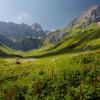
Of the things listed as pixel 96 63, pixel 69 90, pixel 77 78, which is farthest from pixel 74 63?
pixel 69 90

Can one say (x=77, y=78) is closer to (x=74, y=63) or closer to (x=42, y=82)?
(x=42, y=82)

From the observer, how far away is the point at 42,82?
45.2 metres

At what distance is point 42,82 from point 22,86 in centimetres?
352

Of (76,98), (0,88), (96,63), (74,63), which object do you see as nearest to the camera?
(76,98)

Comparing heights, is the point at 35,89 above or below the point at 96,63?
below

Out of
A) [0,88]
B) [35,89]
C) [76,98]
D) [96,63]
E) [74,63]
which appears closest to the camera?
[76,98]

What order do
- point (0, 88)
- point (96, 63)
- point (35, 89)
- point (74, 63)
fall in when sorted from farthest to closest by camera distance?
point (74, 63), point (96, 63), point (0, 88), point (35, 89)

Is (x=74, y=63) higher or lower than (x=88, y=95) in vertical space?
higher

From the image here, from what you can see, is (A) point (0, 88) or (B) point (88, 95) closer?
(B) point (88, 95)

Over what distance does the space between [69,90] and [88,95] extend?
3.48 m

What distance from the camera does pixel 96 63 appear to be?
5131 centimetres

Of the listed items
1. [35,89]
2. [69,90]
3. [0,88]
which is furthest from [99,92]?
[0,88]

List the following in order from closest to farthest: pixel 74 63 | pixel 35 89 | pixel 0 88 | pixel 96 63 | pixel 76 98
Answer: pixel 76 98, pixel 35 89, pixel 0 88, pixel 96 63, pixel 74 63

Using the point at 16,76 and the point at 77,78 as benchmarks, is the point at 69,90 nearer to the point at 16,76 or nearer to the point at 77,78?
the point at 77,78
